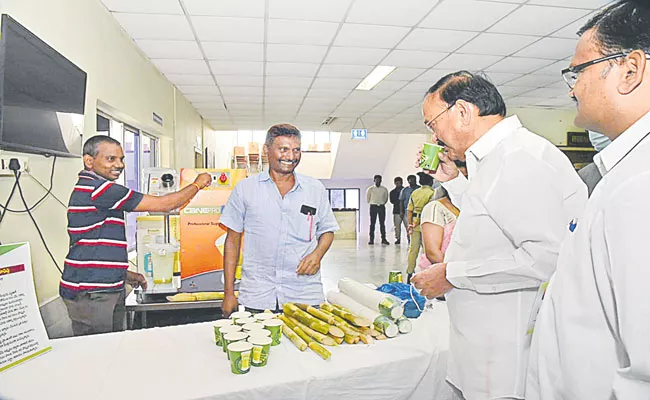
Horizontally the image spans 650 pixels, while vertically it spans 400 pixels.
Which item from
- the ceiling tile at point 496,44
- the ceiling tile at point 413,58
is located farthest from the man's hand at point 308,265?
the ceiling tile at point 413,58

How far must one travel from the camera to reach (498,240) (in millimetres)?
1243

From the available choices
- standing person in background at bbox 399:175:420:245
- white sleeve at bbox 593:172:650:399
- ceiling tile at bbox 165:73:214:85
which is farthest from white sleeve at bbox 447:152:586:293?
standing person in background at bbox 399:175:420:245

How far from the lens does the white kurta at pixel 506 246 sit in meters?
1.19

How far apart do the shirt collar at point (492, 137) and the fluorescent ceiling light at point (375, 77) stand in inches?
150

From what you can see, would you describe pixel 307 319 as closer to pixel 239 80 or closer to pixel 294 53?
pixel 294 53

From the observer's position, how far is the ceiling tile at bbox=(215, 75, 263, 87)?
5.35 m

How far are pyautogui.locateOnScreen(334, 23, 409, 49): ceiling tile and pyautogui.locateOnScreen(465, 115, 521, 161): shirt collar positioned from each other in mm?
2596

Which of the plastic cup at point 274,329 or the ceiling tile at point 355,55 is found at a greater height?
the ceiling tile at point 355,55

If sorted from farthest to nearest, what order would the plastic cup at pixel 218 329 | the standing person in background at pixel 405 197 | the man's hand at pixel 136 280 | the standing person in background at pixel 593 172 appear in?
the standing person in background at pixel 405 197, the man's hand at pixel 136 280, the standing person in background at pixel 593 172, the plastic cup at pixel 218 329

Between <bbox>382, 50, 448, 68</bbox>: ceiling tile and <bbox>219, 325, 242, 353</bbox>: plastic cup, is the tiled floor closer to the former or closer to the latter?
<bbox>382, 50, 448, 68</bbox>: ceiling tile

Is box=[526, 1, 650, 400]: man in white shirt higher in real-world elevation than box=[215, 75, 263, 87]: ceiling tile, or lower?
lower

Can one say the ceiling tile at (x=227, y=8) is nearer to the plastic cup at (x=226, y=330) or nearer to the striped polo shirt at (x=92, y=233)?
the striped polo shirt at (x=92, y=233)

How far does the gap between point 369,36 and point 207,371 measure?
3326 mm

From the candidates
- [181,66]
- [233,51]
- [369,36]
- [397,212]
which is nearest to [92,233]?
[233,51]
